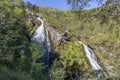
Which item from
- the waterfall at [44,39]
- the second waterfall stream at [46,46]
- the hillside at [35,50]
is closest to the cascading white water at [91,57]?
the second waterfall stream at [46,46]

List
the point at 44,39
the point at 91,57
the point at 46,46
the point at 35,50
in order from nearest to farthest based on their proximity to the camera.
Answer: the point at 35,50 < the point at 46,46 < the point at 44,39 < the point at 91,57

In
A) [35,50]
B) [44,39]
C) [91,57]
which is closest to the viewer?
[35,50]

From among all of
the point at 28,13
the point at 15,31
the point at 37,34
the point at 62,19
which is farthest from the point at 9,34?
the point at 62,19

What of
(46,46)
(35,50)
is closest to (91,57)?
(46,46)

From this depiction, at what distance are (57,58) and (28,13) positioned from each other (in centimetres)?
640

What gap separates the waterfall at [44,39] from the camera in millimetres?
39125

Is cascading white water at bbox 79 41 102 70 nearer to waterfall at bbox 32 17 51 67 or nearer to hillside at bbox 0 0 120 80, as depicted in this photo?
hillside at bbox 0 0 120 80

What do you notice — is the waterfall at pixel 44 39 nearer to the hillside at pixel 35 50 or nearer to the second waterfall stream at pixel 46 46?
the second waterfall stream at pixel 46 46

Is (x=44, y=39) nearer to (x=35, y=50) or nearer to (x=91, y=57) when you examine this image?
(x=91, y=57)

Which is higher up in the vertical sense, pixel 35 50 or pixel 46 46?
pixel 46 46

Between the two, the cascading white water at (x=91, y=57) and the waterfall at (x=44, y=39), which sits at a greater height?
the waterfall at (x=44, y=39)

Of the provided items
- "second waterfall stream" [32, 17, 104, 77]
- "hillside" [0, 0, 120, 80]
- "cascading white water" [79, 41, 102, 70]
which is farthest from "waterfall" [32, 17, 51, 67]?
"cascading white water" [79, 41, 102, 70]

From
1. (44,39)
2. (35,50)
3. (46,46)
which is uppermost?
(44,39)

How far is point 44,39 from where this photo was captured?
4041 centimetres
